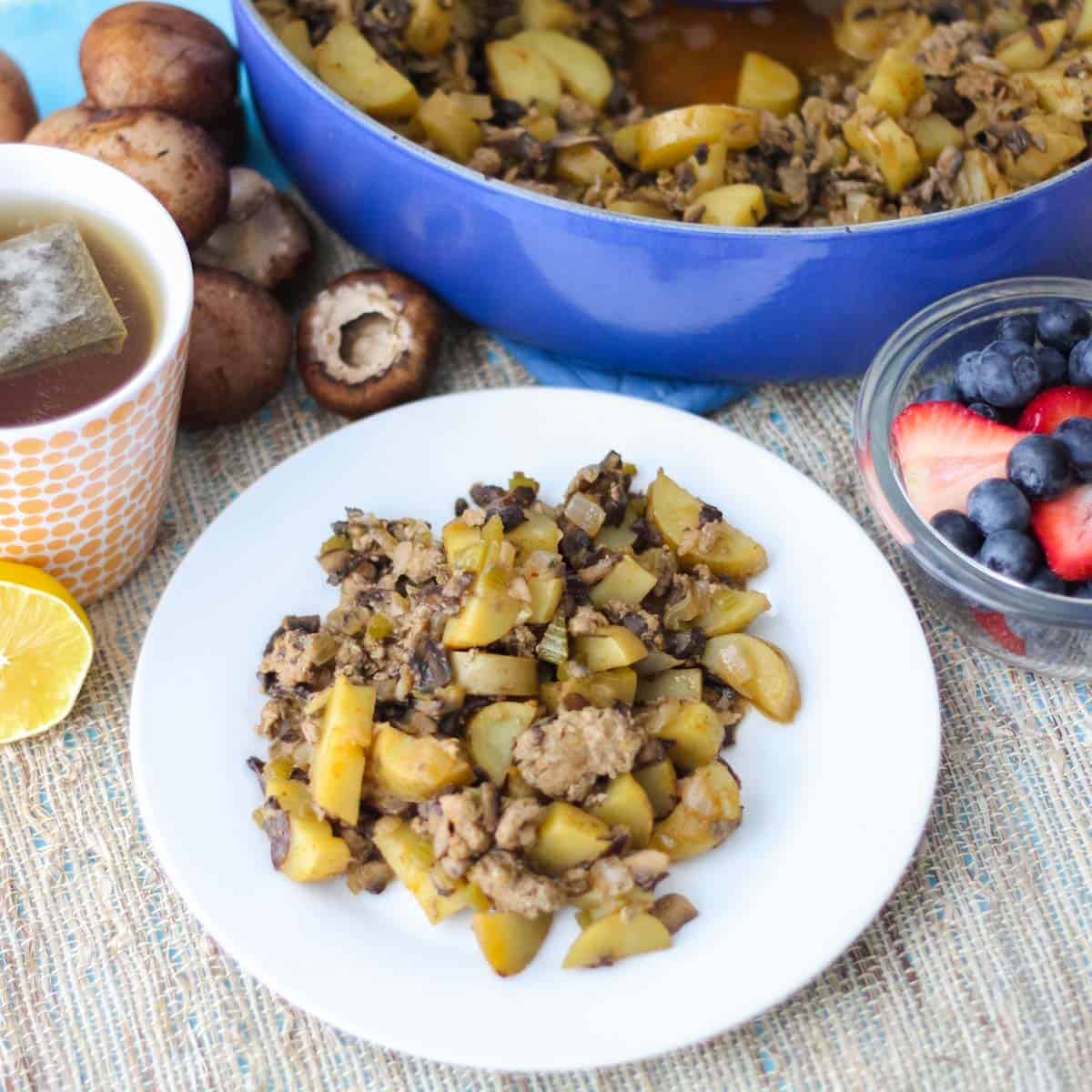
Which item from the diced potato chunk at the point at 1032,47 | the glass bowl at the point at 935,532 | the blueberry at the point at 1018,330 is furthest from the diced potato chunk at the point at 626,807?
the diced potato chunk at the point at 1032,47

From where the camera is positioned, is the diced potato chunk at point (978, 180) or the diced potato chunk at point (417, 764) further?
the diced potato chunk at point (978, 180)

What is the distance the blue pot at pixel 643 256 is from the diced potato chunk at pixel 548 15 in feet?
1.38

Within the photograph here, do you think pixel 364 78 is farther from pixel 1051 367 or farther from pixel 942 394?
pixel 1051 367

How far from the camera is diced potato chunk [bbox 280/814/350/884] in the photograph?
4.90 ft

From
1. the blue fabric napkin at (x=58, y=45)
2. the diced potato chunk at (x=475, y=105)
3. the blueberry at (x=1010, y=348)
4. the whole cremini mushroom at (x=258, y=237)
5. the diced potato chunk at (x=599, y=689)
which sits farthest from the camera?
the blue fabric napkin at (x=58, y=45)

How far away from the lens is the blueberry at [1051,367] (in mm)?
1770

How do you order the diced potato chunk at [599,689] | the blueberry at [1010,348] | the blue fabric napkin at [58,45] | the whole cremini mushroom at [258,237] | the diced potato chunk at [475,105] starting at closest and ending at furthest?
the diced potato chunk at [599,689]
the blueberry at [1010,348]
the diced potato chunk at [475,105]
the whole cremini mushroom at [258,237]
the blue fabric napkin at [58,45]

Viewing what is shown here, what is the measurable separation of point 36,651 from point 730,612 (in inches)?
32.2

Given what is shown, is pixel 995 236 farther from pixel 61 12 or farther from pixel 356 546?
pixel 61 12

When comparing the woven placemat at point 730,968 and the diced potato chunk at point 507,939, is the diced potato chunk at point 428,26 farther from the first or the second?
the diced potato chunk at point 507,939

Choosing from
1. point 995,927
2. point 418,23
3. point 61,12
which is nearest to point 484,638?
point 995,927

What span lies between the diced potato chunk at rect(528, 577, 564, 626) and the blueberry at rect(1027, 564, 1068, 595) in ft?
1.82

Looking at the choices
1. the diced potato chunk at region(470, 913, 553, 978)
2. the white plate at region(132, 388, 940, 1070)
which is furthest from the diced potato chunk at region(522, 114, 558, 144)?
the diced potato chunk at region(470, 913, 553, 978)

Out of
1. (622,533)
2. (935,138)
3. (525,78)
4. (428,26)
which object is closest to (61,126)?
(428,26)
